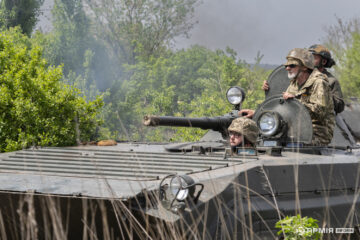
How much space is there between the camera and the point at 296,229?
366 centimetres

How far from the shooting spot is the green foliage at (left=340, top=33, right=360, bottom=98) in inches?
1037

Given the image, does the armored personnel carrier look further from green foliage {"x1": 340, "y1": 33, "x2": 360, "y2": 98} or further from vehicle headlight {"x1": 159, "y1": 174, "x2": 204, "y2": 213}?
green foliage {"x1": 340, "y1": 33, "x2": 360, "y2": 98}

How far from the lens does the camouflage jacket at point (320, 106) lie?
18.2 feet

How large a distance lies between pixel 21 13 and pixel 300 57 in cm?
1583

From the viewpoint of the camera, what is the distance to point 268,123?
542 centimetres

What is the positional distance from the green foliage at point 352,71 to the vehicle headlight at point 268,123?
22.0 m

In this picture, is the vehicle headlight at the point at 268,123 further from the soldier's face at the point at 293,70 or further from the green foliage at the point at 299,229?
the green foliage at the point at 299,229

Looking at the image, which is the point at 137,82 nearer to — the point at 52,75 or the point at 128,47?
the point at 128,47

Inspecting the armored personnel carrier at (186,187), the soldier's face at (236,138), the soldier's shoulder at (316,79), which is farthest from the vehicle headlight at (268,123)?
the soldier's shoulder at (316,79)

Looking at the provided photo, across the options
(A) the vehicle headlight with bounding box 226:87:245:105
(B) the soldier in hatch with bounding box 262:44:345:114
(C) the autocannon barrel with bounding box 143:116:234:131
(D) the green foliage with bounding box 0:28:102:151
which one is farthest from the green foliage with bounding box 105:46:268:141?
(B) the soldier in hatch with bounding box 262:44:345:114

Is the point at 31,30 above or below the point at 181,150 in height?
above

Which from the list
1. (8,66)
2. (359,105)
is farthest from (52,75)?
(359,105)

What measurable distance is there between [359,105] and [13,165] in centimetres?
532

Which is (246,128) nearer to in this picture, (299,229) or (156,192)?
(299,229)
